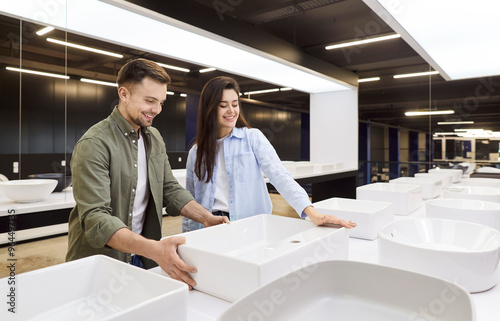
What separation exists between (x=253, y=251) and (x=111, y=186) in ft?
1.69

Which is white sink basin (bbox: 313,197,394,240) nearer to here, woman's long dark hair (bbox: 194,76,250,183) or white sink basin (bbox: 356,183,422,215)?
white sink basin (bbox: 356,183,422,215)

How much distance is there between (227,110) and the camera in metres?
1.60

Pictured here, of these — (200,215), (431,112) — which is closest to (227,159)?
(200,215)

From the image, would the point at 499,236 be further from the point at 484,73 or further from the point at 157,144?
the point at 484,73

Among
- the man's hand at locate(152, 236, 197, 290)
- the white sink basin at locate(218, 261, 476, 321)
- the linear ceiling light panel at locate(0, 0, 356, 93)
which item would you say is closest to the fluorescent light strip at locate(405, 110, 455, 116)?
the linear ceiling light panel at locate(0, 0, 356, 93)

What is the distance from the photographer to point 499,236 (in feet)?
3.21

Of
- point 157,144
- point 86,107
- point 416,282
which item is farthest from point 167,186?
point 86,107

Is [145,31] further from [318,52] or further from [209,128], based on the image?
[318,52]

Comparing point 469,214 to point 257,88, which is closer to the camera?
point 469,214

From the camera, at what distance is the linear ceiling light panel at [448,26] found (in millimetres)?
1372

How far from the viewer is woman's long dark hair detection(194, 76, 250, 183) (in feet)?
5.22

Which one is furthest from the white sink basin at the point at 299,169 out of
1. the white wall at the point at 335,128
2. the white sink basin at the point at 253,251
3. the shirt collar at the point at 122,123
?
the shirt collar at the point at 122,123
